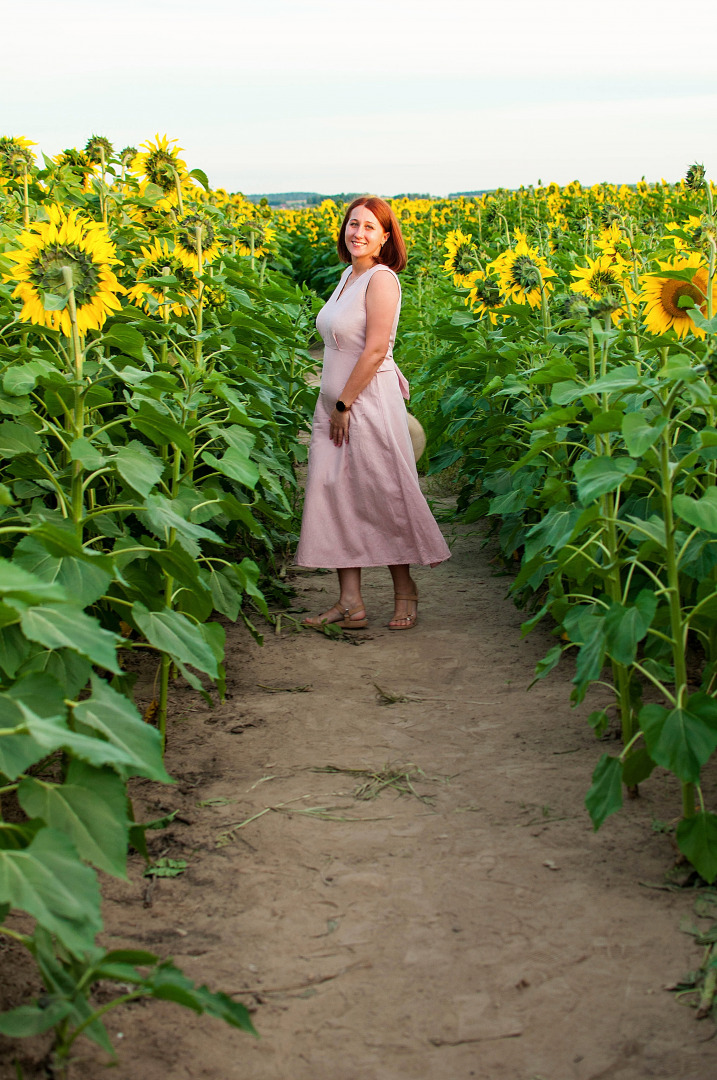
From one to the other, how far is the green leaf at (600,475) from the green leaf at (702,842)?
0.76 meters

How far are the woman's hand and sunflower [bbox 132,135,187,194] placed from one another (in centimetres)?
119

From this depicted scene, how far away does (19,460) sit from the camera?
272cm

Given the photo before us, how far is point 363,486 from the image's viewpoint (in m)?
4.64

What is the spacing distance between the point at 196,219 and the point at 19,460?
A: 1.63 m

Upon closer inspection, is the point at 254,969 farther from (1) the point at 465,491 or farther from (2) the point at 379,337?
(1) the point at 465,491

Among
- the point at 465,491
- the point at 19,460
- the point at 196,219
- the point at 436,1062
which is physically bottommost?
the point at 436,1062

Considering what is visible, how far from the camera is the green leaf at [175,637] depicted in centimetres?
246

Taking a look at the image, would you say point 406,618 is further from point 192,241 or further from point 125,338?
point 125,338

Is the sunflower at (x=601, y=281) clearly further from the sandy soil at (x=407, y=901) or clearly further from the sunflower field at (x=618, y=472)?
the sandy soil at (x=407, y=901)

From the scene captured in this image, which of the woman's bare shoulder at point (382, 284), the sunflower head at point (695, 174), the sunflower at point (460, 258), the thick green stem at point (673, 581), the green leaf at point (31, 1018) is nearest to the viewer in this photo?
the green leaf at point (31, 1018)

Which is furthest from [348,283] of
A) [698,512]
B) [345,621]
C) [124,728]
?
[124,728]

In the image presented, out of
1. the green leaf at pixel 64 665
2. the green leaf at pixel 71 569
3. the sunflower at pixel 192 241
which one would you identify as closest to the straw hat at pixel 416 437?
the sunflower at pixel 192 241

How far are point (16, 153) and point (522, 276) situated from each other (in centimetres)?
245

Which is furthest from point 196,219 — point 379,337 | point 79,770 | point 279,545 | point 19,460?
point 79,770
